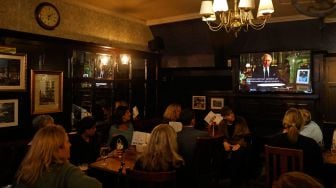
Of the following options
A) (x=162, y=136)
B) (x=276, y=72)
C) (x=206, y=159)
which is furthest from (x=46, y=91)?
(x=276, y=72)

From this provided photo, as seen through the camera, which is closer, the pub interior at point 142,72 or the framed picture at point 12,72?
the framed picture at point 12,72

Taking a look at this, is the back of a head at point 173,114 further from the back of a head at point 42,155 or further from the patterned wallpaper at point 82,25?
the back of a head at point 42,155

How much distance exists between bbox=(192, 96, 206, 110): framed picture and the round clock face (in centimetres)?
353

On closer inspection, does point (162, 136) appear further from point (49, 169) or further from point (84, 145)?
point (49, 169)

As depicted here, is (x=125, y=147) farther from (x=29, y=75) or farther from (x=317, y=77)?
(x=317, y=77)

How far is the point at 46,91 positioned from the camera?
4.66 m

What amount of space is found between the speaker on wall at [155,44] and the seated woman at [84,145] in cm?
341

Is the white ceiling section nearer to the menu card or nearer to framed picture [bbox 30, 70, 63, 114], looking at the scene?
framed picture [bbox 30, 70, 63, 114]

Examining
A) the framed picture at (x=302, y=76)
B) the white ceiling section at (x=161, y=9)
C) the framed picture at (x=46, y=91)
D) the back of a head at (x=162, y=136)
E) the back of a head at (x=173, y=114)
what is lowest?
the back of a head at (x=162, y=136)

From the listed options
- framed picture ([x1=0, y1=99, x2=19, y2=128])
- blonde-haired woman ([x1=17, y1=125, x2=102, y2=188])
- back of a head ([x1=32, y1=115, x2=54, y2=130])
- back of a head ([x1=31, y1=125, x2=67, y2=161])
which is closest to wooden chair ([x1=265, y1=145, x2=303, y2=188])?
blonde-haired woman ([x1=17, y1=125, x2=102, y2=188])

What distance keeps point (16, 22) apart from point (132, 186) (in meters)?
3.12

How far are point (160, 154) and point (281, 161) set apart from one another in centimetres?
147

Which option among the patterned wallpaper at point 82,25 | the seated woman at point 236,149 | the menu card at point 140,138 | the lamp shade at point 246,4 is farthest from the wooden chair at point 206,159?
the patterned wallpaper at point 82,25

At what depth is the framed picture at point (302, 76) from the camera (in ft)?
18.8
